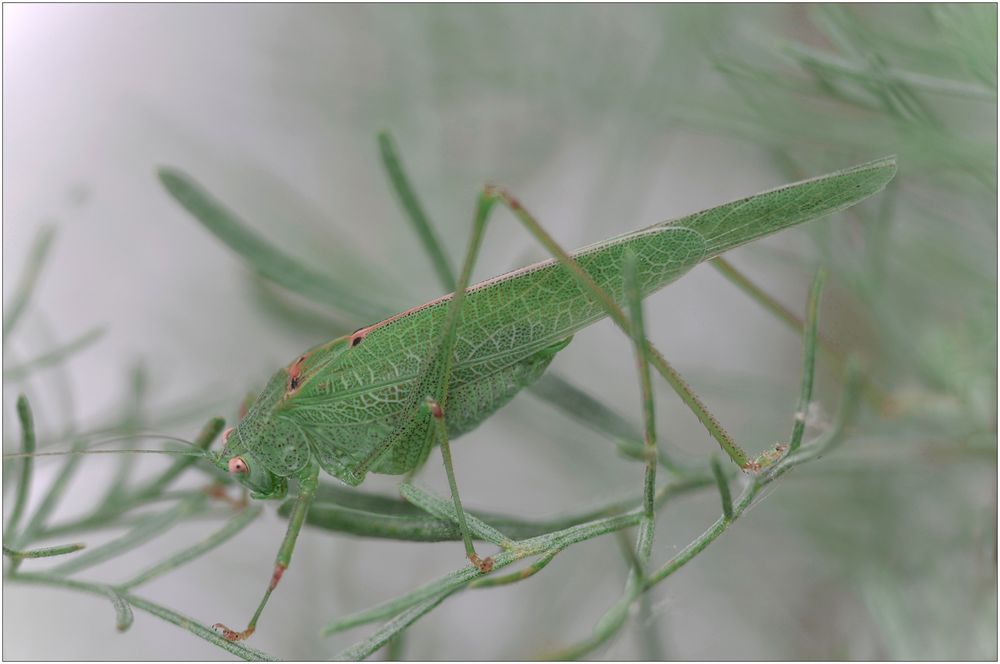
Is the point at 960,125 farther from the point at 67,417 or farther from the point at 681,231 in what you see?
the point at 67,417

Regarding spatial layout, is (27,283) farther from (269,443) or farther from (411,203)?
(411,203)

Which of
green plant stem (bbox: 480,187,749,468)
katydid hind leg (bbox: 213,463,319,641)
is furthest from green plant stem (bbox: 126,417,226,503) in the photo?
green plant stem (bbox: 480,187,749,468)

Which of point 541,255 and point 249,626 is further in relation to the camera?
point 541,255

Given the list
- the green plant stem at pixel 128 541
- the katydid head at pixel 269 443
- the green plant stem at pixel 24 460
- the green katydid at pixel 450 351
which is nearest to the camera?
the green plant stem at pixel 24 460

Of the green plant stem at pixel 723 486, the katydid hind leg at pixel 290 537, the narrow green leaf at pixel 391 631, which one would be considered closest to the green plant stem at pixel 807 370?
the green plant stem at pixel 723 486

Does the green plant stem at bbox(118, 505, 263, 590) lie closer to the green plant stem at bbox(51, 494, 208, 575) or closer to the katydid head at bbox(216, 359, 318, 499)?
the green plant stem at bbox(51, 494, 208, 575)

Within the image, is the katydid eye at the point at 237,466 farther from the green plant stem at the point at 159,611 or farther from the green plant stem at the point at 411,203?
the green plant stem at the point at 411,203

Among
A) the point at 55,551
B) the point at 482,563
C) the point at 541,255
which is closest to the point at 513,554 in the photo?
the point at 482,563

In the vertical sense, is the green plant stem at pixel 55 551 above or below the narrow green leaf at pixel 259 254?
below
